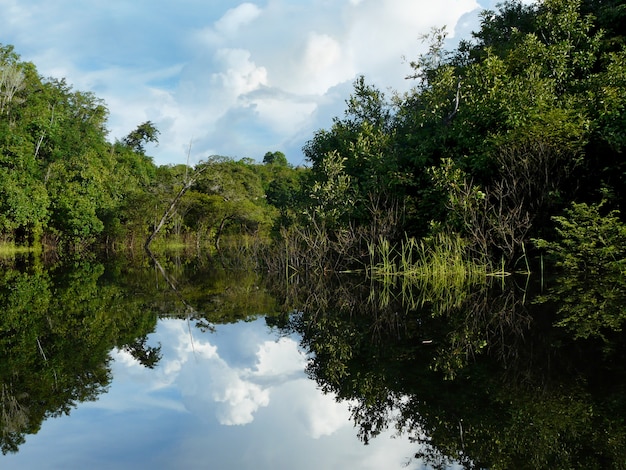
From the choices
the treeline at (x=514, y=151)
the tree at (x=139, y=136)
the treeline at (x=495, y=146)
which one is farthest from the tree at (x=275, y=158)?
the treeline at (x=514, y=151)

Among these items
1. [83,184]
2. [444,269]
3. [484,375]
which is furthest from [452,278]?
[83,184]

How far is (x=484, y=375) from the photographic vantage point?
16.1ft

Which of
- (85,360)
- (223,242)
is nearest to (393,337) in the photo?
(85,360)

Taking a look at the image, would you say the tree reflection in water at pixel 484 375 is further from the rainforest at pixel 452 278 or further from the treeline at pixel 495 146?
the treeline at pixel 495 146

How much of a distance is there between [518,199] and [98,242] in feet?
102

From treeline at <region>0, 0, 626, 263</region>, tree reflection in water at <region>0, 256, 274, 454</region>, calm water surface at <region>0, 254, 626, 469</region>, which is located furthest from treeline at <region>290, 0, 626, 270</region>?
tree reflection in water at <region>0, 256, 274, 454</region>

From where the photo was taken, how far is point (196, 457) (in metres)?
3.50

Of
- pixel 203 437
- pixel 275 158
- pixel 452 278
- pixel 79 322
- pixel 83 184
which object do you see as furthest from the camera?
pixel 275 158

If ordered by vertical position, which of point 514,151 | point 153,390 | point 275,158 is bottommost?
point 153,390

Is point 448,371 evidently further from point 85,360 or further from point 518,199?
point 518,199

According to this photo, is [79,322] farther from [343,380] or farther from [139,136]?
[139,136]

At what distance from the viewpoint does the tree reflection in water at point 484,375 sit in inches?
134

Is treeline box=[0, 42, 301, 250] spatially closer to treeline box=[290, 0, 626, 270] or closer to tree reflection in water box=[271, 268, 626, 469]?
treeline box=[290, 0, 626, 270]

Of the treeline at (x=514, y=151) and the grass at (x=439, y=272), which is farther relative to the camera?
the treeline at (x=514, y=151)
